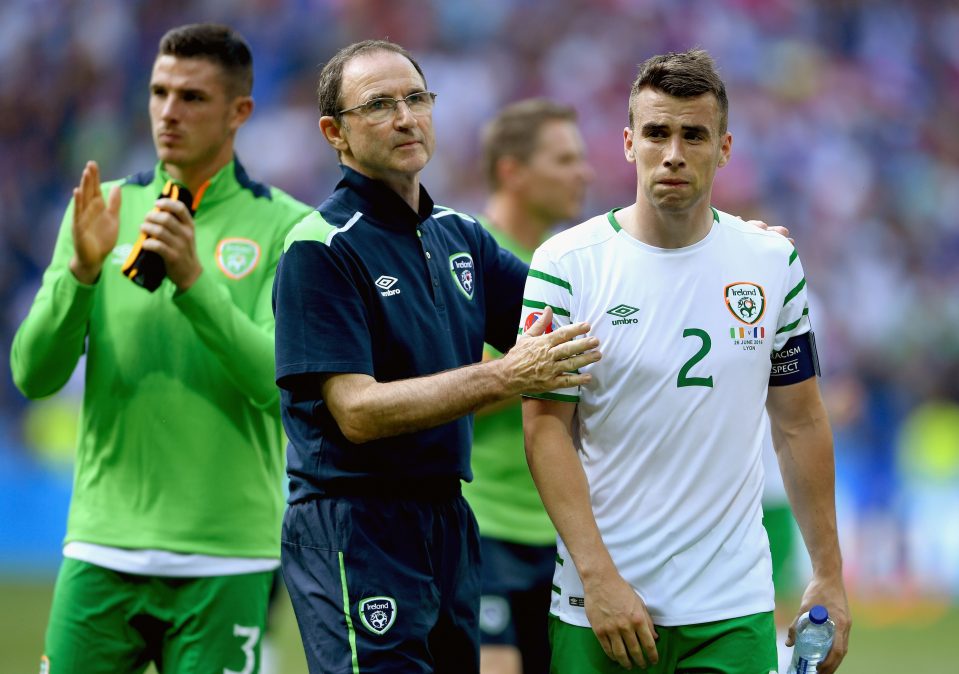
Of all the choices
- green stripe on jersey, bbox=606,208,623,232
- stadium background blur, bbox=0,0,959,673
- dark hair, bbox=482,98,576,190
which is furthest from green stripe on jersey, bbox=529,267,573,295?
stadium background blur, bbox=0,0,959,673

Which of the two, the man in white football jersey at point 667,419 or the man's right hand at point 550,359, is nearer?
the man's right hand at point 550,359

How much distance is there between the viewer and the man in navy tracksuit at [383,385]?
3715 millimetres

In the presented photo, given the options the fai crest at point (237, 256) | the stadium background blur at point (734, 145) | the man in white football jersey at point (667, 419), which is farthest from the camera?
the stadium background blur at point (734, 145)

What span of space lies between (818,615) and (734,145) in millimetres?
13524

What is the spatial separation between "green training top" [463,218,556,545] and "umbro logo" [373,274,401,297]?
1799 millimetres

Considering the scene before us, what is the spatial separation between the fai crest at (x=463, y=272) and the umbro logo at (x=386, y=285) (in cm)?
28

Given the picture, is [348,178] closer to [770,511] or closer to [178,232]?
[178,232]

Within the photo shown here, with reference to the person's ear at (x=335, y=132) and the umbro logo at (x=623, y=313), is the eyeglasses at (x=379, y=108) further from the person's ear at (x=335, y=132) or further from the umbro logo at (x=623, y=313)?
the umbro logo at (x=623, y=313)

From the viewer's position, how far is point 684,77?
3859 millimetres

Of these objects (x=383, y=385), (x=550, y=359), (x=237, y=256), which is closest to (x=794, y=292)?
(x=550, y=359)

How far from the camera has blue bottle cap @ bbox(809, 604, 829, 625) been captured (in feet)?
12.9

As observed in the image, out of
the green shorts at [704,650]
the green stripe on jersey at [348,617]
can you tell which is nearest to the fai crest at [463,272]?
the green stripe on jersey at [348,617]

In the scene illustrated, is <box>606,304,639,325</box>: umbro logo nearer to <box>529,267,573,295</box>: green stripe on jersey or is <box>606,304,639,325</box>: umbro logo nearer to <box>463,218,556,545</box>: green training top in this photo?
<box>529,267,573,295</box>: green stripe on jersey

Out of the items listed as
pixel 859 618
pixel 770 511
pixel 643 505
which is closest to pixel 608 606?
pixel 643 505
